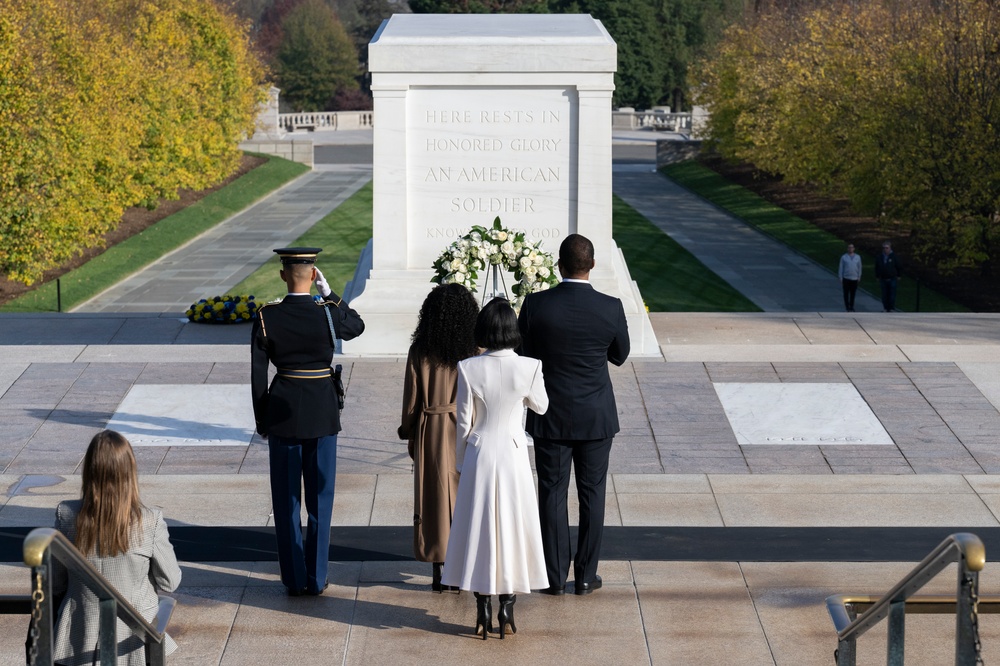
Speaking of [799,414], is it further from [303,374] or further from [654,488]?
[303,374]

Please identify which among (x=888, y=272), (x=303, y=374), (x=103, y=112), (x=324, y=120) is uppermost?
(x=324, y=120)

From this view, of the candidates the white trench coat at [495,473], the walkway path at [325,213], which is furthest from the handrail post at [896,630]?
the walkway path at [325,213]

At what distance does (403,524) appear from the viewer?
326 inches

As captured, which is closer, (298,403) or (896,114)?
(298,403)

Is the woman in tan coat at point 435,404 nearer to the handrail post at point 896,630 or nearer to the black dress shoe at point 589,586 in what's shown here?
the black dress shoe at point 589,586

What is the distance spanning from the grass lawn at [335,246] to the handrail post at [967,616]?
21.3m

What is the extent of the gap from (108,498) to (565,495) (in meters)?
2.71

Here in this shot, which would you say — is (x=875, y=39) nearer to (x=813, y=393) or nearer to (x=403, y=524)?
(x=813, y=393)

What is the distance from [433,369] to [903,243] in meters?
A: 29.0

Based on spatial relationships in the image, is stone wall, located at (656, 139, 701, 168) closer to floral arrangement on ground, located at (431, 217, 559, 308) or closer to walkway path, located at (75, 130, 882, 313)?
walkway path, located at (75, 130, 882, 313)

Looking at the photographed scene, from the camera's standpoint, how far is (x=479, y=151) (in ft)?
44.2

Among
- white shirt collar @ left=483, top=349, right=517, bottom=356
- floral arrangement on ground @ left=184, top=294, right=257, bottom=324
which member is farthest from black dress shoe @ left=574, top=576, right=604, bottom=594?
floral arrangement on ground @ left=184, top=294, right=257, bottom=324

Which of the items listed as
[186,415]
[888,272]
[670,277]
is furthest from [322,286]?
[670,277]

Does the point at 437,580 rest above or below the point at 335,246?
above
